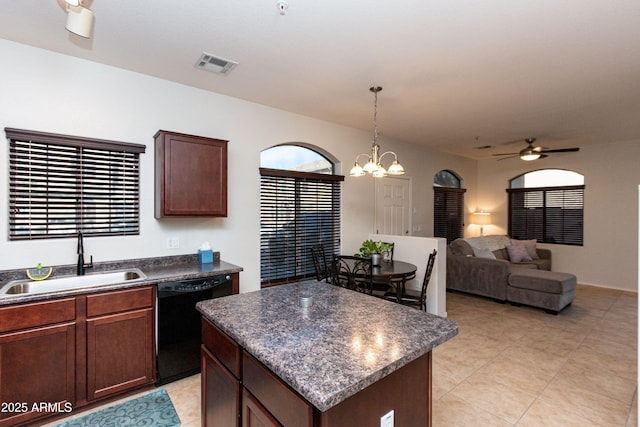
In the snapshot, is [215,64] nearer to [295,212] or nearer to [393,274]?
[295,212]

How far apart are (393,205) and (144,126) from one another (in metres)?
3.93

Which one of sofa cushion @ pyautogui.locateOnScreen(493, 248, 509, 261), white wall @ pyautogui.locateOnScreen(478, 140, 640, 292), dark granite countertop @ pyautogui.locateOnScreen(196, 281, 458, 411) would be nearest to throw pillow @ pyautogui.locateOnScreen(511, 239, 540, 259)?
sofa cushion @ pyautogui.locateOnScreen(493, 248, 509, 261)

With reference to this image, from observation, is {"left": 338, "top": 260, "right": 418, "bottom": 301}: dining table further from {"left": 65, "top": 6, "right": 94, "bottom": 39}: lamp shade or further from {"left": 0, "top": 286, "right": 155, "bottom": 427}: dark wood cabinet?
{"left": 65, "top": 6, "right": 94, "bottom": 39}: lamp shade

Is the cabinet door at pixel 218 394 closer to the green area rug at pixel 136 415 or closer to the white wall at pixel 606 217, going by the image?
the green area rug at pixel 136 415

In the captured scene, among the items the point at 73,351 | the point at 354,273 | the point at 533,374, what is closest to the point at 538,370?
the point at 533,374

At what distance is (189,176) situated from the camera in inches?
117

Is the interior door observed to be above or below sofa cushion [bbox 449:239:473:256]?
Answer: above

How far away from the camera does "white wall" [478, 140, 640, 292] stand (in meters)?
5.65

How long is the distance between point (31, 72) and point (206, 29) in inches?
59.7

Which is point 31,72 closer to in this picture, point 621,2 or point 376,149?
point 376,149

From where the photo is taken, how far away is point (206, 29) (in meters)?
2.28

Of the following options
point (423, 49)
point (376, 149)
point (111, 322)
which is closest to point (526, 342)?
point (376, 149)

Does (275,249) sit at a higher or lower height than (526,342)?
higher

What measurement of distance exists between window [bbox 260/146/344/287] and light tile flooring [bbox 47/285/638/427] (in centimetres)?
170
